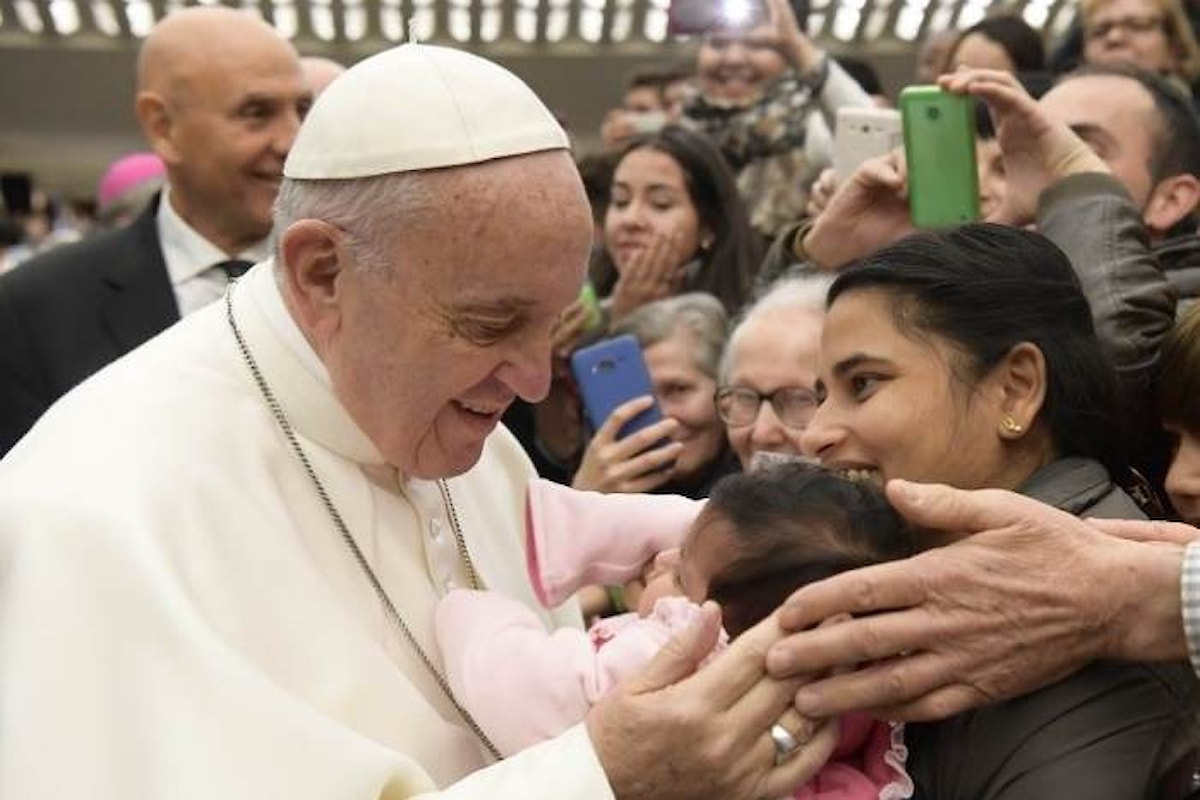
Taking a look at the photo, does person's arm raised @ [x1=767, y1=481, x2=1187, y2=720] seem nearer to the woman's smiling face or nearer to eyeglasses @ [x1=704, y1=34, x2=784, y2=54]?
the woman's smiling face

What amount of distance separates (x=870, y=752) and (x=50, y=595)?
0.97m

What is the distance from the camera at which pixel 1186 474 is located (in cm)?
277

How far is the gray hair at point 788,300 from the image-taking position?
3.77 metres

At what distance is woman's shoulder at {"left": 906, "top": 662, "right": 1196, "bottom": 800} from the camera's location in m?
2.11

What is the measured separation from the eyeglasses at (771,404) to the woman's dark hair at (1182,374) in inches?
36.1

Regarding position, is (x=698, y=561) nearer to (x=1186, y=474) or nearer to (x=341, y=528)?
(x=341, y=528)

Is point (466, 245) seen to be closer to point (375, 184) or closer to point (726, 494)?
point (375, 184)

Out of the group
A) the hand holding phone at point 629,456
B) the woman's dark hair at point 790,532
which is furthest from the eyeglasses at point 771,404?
the woman's dark hair at point 790,532

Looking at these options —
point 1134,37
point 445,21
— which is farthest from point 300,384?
point 445,21

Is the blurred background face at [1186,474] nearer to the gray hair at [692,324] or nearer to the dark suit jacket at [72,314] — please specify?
the gray hair at [692,324]

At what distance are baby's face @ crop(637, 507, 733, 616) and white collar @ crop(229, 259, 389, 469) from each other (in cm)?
50

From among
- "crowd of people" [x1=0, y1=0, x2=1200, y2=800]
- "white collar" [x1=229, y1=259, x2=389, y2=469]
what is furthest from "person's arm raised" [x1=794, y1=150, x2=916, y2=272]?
"white collar" [x1=229, y1=259, x2=389, y2=469]

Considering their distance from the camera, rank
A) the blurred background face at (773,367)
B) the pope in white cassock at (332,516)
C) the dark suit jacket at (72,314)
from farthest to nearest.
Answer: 1. the dark suit jacket at (72,314)
2. the blurred background face at (773,367)
3. the pope in white cassock at (332,516)

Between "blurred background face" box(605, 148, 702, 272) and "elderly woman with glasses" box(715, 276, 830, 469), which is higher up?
"elderly woman with glasses" box(715, 276, 830, 469)
